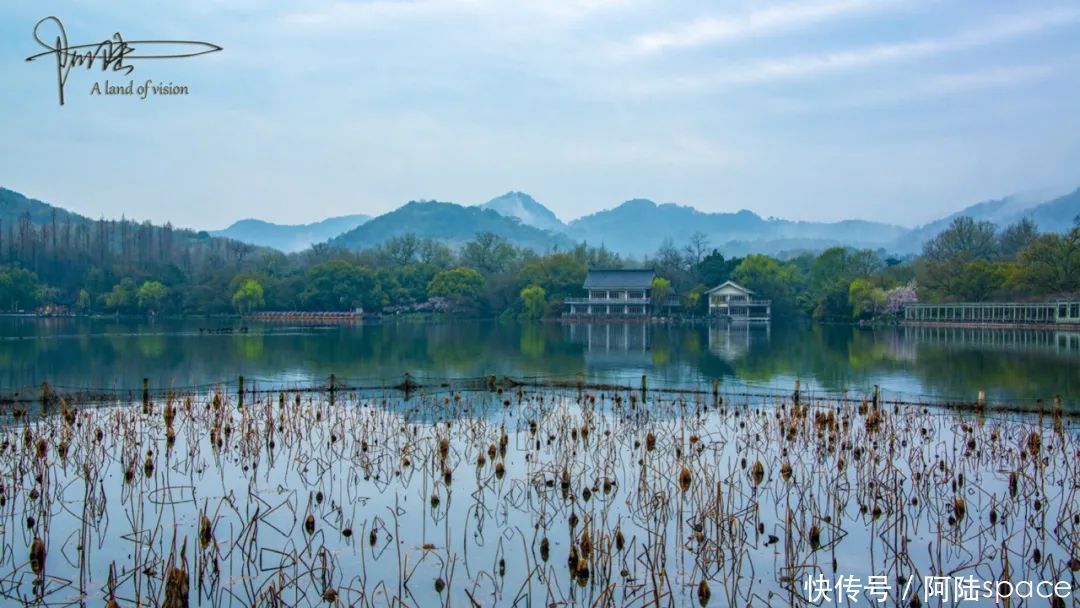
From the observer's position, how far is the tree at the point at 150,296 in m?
76.4

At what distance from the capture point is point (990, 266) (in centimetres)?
5634

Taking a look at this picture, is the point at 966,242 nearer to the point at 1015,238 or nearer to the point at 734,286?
the point at 1015,238

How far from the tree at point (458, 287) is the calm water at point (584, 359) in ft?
88.9

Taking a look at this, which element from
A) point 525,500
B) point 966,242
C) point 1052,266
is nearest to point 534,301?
point 1052,266

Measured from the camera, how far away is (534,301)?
236 feet

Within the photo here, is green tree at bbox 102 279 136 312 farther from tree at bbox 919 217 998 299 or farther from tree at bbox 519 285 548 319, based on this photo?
tree at bbox 919 217 998 299

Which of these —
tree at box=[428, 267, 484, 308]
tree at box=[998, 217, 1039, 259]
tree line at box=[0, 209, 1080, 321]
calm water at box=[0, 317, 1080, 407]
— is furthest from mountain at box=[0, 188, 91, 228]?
tree at box=[998, 217, 1039, 259]

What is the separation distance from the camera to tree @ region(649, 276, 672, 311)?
7112 centimetres

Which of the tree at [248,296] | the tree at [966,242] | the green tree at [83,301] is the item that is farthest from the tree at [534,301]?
the green tree at [83,301]

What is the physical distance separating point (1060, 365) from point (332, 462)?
24.8 meters

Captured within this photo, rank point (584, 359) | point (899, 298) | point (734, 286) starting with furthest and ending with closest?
point (734, 286) → point (899, 298) → point (584, 359)

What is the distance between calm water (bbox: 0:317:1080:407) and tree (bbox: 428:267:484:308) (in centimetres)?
2711

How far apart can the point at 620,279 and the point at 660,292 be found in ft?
12.8

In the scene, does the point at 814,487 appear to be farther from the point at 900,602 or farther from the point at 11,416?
the point at 11,416
